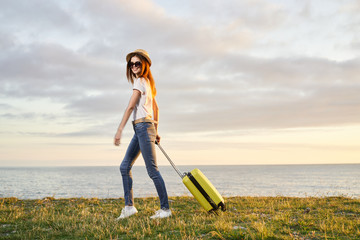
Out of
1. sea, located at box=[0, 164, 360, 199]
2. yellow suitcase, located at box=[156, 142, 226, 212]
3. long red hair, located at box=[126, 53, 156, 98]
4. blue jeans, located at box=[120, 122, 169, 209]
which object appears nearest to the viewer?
blue jeans, located at box=[120, 122, 169, 209]

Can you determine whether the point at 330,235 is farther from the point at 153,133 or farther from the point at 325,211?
the point at 153,133

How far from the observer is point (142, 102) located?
549 cm

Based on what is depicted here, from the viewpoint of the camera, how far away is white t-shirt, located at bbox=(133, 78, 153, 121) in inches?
215

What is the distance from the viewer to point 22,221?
18.1 ft

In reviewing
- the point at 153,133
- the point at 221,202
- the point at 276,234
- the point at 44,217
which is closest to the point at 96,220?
the point at 44,217

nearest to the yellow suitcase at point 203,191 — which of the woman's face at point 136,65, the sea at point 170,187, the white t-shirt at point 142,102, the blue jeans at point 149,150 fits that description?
the blue jeans at point 149,150

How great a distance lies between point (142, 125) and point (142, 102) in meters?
0.45

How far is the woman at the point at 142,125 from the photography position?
5.38 metres

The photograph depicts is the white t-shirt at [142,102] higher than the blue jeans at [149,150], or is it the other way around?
the white t-shirt at [142,102]

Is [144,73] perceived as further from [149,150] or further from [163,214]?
[163,214]

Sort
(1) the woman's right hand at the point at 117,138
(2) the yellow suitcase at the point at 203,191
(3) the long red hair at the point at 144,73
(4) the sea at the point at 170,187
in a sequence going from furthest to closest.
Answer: (4) the sea at the point at 170,187 → (3) the long red hair at the point at 144,73 → (2) the yellow suitcase at the point at 203,191 → (1) the woman's right hand at the point at 117,138

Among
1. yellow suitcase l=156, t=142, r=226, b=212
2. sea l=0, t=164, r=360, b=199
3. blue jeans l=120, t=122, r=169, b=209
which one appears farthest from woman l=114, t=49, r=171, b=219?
sea l=0, t=164, r=360, b=199

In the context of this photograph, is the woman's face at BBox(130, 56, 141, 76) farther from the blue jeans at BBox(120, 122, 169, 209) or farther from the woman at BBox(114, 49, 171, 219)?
the blue jeans at BBox(120, 122, 169, 209)

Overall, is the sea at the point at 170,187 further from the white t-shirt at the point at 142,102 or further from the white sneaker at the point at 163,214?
the white t-shirt at the point at 142,102
